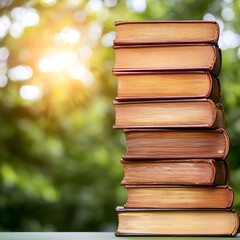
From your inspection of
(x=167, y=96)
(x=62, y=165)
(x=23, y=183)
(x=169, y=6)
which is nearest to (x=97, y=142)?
(x=62, y=165)

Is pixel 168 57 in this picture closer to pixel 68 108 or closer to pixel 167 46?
pixel 167 46

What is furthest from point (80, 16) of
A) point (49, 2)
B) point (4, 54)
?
point (4, 54)

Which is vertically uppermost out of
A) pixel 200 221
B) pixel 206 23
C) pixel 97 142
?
pixel 206 23

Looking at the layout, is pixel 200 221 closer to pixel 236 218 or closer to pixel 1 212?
pixel 236 218

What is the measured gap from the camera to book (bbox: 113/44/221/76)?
2832 mm

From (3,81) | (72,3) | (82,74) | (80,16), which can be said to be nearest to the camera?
(3,81)

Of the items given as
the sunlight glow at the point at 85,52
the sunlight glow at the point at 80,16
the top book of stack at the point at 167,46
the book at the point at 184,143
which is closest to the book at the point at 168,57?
the top book of stack at the point at 167,46

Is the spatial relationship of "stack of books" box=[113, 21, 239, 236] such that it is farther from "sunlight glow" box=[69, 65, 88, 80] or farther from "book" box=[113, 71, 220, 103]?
"sunlight glow" box=[69, 65, 88, 80]

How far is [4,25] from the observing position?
22.2 feet

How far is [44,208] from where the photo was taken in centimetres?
939

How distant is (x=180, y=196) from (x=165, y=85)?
0.29m

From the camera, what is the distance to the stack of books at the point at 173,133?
280 cm

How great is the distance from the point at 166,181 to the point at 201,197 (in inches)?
4.0

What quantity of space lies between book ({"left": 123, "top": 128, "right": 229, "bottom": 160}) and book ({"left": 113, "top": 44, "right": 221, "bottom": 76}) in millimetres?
167
